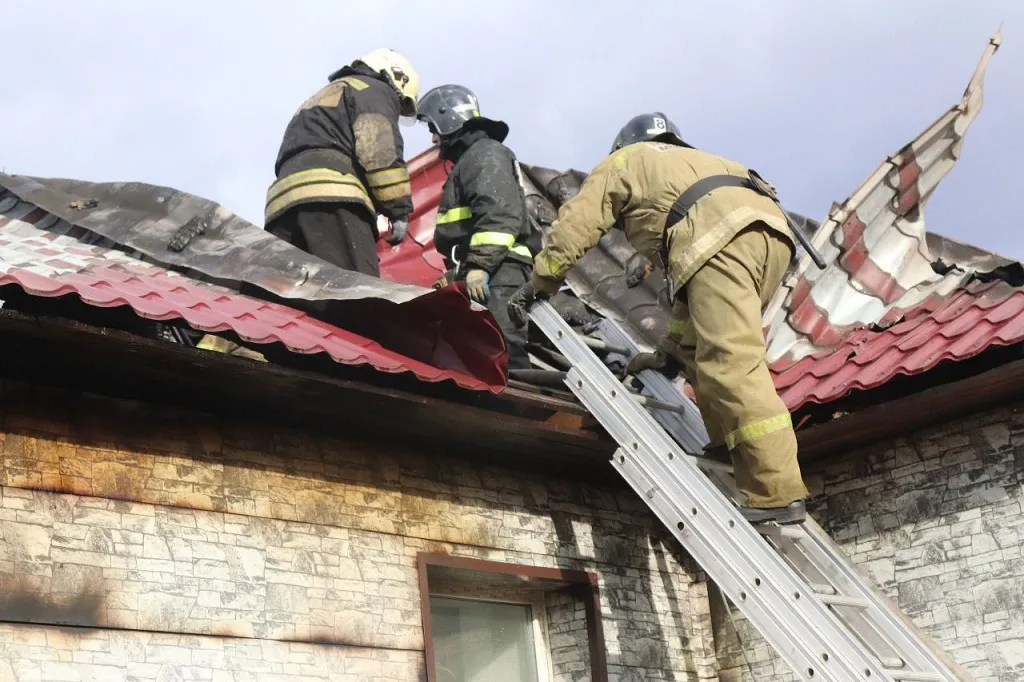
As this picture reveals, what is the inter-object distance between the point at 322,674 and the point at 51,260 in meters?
1.88

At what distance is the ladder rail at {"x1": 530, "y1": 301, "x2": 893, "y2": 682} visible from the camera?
4.23m

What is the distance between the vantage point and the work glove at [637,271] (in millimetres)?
7418

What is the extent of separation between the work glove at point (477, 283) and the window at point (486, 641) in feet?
4.94

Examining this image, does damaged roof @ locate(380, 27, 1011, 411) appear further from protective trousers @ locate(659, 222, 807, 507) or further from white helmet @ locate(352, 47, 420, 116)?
white helmet @ locate(352, 47, 420, 116)

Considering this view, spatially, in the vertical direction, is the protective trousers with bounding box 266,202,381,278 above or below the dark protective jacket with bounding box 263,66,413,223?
below

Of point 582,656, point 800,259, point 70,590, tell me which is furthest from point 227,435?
point 800,259

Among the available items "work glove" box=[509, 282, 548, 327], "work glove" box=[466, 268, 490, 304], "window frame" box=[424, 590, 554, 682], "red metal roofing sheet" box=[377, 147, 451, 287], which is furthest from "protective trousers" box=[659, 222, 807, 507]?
"red metal roofing sheet" box=[377, 147, 451, 287]

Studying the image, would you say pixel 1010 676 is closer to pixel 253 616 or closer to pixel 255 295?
pixel 253 616

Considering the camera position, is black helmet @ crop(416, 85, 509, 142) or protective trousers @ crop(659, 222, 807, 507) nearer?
protective trousers @ crop(659, 222, 807, 507)

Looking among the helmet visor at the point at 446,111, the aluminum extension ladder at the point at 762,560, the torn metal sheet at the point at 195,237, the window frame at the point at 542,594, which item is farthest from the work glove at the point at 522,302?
the helmet visor at the point at 446,111

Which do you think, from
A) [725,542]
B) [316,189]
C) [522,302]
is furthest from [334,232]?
[725,542]

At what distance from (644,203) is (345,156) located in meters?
2.22

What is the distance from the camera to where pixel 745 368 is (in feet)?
15.3

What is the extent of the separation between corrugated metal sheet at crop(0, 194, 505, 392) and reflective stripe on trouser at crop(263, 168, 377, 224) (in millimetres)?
1167
